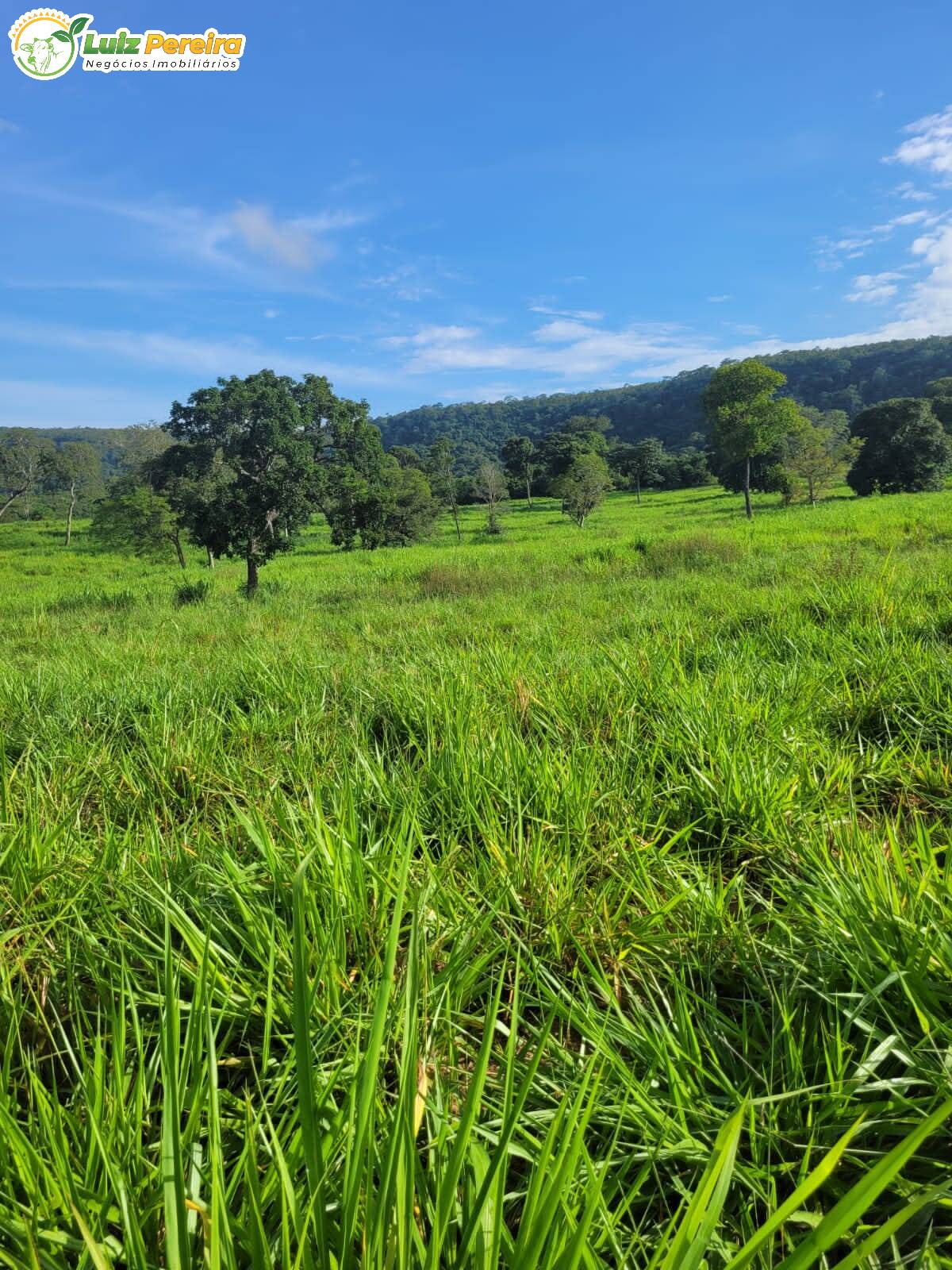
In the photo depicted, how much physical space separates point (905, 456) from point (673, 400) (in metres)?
98.8

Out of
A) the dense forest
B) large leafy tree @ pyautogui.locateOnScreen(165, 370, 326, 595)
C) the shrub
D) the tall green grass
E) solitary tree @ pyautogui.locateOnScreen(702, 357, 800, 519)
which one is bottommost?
the tall green grass

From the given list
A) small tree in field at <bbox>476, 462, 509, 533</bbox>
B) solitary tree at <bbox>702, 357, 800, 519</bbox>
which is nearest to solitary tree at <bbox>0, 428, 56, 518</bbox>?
small tree in field at <bbox>476, 462, 509, 533</bbox>

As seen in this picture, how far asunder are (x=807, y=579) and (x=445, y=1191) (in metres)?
7.90

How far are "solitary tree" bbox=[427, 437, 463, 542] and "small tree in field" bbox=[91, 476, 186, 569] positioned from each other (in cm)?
1961

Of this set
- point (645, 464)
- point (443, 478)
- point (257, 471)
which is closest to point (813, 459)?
point (443, 478)

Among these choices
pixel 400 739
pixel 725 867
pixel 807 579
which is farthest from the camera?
pixel 807 579

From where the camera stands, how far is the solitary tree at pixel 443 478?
52562 mm

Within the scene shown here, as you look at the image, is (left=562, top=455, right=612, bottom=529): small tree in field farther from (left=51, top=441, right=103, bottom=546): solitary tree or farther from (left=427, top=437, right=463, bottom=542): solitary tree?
(left=51, top=441, right=103, bottom=546): solitary tree

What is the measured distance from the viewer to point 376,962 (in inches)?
58.6

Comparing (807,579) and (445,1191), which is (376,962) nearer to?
(445,1191)

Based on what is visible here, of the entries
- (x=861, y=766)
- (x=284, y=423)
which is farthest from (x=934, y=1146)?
(x=284, y=423)

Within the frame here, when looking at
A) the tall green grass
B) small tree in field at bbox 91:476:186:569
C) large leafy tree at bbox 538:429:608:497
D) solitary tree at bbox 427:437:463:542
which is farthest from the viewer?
large leafy tree at bbox 538:429:608:497

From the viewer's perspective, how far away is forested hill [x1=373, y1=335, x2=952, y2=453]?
10850 cm

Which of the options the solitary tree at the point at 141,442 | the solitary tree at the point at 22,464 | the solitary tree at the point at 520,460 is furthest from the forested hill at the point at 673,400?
the solitary tree at the point at 22,464
